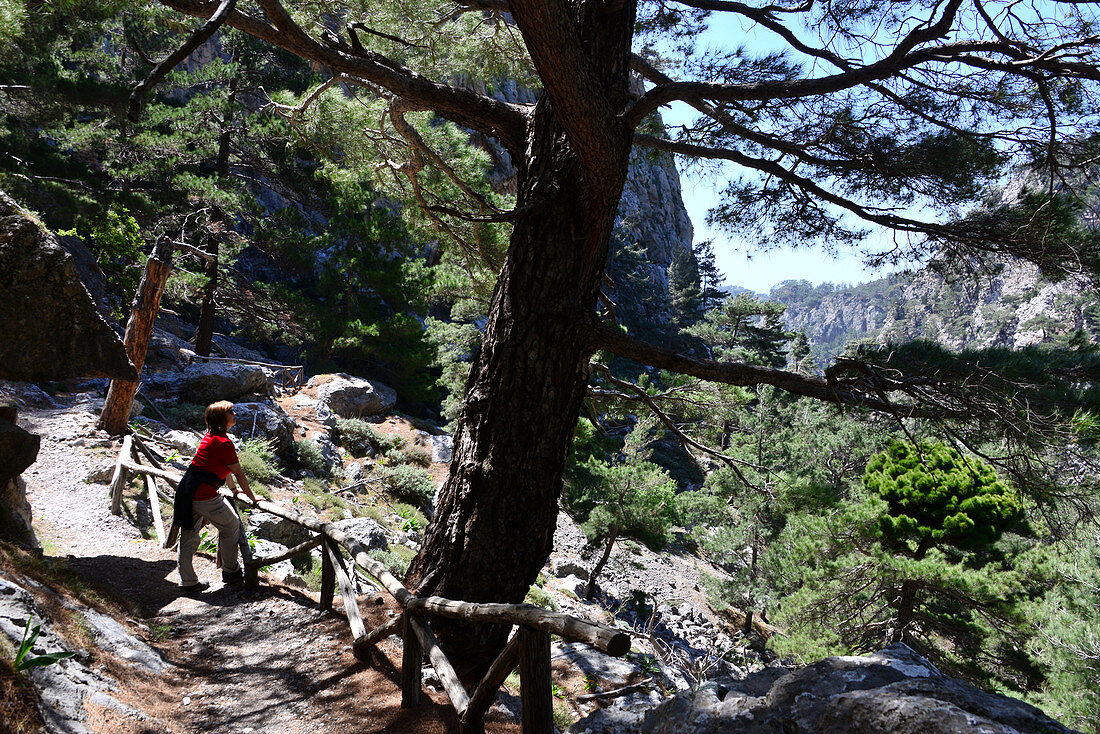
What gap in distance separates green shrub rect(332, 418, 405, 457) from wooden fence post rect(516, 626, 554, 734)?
44.5ft

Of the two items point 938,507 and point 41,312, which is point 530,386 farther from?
point 938,507

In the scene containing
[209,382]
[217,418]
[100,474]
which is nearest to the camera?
[217,418]

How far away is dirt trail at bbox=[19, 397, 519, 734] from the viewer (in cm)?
290

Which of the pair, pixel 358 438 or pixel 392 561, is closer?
pixel 392 561

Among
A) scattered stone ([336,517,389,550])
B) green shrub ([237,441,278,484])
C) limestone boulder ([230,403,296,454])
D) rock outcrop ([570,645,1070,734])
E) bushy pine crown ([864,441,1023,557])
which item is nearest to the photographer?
rock outcrop ([570,645,1070,734])

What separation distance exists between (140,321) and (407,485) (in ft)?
21.1

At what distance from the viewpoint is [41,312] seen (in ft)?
13.2

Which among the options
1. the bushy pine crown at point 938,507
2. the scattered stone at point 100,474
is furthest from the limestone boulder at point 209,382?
the bushy pine crown at point 938,507

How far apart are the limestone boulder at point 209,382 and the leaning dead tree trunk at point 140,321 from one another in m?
3.99

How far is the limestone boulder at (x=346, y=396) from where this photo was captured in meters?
16.8

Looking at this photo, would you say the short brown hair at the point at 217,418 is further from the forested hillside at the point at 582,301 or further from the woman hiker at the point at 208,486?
the forested hillside at the point at 582,301

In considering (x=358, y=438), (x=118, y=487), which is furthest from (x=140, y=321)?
(x=358, y=438)

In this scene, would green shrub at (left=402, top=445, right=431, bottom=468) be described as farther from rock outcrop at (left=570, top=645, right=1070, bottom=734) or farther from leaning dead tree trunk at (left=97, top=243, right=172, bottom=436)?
rock outcrop at (left=570, top=645, right=1070, bottom=734)

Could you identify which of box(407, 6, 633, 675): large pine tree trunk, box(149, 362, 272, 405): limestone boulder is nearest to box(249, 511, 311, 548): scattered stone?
box(407, 6, 633, 675): large pine tree trunk
